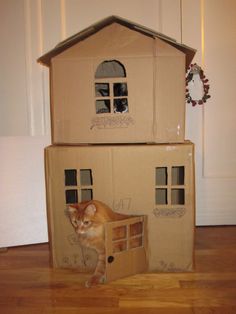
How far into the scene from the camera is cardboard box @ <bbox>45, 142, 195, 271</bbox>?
116 centimetres

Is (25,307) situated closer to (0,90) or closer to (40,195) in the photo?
(40,195)

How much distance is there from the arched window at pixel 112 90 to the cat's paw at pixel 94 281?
609mm

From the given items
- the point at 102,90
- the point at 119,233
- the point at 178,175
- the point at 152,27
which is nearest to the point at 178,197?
the point at 178,175

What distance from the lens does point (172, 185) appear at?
1.20 meters

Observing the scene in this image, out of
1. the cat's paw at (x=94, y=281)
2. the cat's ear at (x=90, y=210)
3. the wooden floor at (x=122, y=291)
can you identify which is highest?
the cat's ear at (x=90, y=210)

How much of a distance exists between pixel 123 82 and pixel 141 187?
15.7 inches

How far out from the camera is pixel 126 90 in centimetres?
124

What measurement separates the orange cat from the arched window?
378 mm

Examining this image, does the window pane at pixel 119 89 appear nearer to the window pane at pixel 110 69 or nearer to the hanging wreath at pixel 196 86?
the window pane at pixel 110 69

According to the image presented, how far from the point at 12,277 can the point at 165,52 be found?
3.28 feet

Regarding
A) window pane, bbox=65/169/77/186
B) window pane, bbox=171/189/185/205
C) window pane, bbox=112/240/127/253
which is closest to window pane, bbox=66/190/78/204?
window pane, bbox=65/169/77/186

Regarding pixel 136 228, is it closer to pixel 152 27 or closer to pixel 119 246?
pixel 119 246

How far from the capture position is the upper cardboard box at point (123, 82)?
115 centimetres

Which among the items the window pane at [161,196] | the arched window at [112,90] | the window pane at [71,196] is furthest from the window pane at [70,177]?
the window pane at [161,196]
